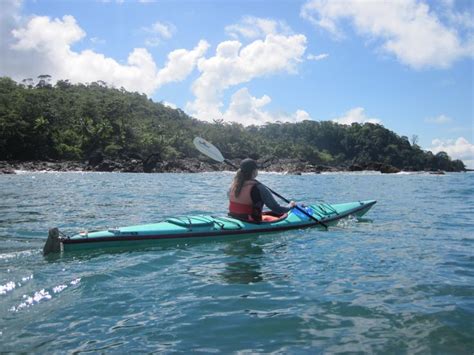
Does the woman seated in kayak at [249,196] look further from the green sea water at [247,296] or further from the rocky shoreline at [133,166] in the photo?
the rocky shoreline at [133,166]

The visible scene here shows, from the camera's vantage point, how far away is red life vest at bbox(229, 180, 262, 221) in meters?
7.30

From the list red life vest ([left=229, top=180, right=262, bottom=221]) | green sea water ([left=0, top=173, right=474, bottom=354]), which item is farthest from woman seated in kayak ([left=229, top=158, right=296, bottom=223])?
green sea water ([left=0, top=173, right=474, bottom=354])

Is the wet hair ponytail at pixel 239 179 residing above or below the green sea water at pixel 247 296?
above

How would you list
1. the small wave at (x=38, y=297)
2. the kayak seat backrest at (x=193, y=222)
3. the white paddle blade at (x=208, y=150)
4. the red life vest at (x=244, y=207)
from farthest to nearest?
the white paddle blade at (x=208, y=150), the red life vest at (x=244, y=207), the kayak seat backrest at (x=193, y=222), the small wave at (x=38, y=297)

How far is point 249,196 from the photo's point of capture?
23.9 ft

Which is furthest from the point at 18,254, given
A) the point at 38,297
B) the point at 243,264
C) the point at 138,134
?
the point at 138,134

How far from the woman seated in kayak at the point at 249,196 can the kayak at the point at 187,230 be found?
195mm

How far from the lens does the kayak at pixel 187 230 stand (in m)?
5.88

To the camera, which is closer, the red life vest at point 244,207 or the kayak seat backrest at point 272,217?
the red life vest at point 244,207

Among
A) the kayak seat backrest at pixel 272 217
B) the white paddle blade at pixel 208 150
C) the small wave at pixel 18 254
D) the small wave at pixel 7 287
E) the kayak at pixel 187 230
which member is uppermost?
the white paddle blade at pixel 208 150

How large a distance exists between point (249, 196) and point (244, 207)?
0.85ft

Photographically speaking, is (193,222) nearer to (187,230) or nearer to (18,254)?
(187,230)

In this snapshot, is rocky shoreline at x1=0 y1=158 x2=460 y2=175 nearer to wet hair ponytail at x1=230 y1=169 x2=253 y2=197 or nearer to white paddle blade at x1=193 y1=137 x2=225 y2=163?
white paddle blade at x1=193 y1=137 x2=225 y2=163

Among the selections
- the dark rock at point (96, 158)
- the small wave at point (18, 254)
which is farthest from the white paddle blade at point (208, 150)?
the dark rock at point (96, 158)
